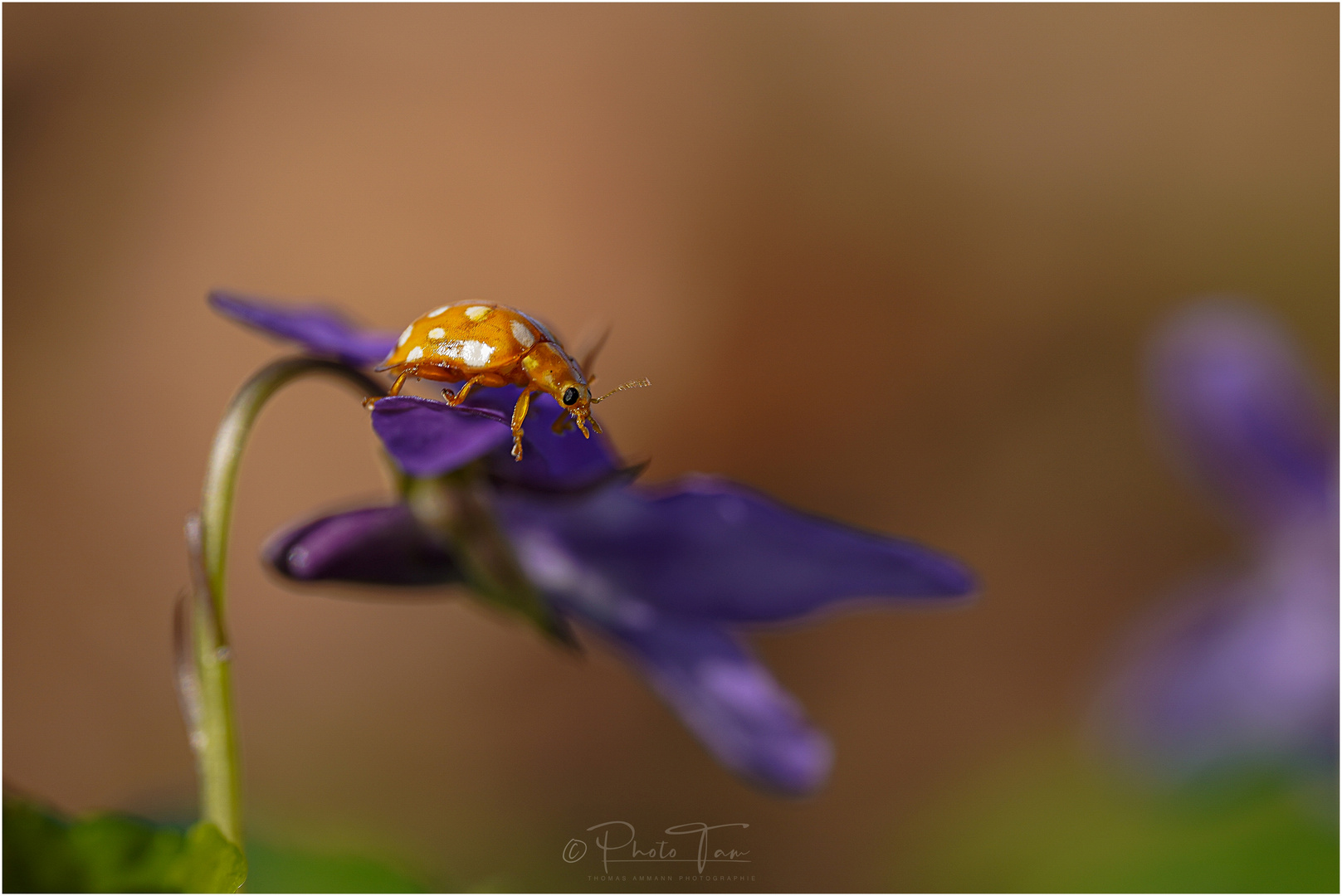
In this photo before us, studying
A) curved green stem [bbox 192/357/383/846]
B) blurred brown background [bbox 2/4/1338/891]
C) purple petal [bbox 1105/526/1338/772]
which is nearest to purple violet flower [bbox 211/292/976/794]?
curved green stem [bbox 192/357/383/846]

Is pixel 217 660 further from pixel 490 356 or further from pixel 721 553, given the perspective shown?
pixel 721 553

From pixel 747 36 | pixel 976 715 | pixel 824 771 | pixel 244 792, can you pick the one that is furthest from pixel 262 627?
pixel 824 771

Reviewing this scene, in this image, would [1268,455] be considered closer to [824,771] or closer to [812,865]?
[824,771]

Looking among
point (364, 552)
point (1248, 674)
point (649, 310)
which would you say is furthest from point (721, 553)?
point (649, 310)

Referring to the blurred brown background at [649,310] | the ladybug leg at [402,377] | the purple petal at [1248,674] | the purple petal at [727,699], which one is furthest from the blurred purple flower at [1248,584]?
the ladybug leg at [402,377]

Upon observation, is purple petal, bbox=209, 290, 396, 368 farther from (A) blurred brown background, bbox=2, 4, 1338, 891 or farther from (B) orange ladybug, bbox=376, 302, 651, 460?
(A) blurred brown background, bbox=2, 4, 1338, 891

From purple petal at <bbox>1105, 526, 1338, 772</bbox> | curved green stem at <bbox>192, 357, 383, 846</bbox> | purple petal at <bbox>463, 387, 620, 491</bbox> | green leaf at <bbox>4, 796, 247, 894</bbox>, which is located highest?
purple petal at <bbox>1105, 526, 1338, 772</bbox>
